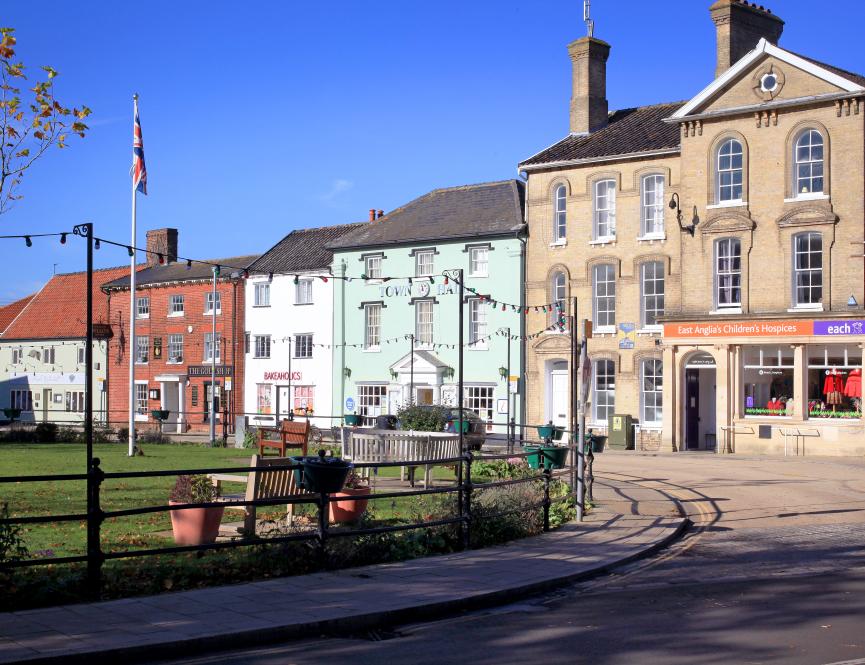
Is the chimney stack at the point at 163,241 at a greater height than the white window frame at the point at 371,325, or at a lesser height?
greater

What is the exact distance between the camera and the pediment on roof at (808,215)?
33.0 m

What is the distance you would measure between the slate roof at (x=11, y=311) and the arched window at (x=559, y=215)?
42.0 meters

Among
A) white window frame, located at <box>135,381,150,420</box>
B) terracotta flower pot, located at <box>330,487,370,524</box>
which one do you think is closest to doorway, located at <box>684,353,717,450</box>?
terracotta flower pot, located at <box>330,487,370,524</box>

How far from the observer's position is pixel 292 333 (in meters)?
50.4

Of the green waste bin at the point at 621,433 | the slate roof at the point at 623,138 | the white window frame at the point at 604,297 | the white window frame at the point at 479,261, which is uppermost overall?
the slate roof at the point at 623,138

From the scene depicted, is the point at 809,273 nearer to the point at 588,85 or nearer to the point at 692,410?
the point at 692,410

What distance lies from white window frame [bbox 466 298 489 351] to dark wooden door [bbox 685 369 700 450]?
9.15 metres

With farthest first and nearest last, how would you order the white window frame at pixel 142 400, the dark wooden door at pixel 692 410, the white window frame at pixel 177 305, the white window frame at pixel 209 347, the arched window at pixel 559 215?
the white window frame at pixel 142 400
the white window frame at pixel 177 305
the white window frame at pixel 209 347
the arched window at pixel 559 215
the dark wooden door at pixel 692 410

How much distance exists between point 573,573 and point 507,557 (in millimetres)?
1157

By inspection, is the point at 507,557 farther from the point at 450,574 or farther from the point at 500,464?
the point at 500,464

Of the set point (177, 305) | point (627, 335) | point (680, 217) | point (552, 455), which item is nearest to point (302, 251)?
point (177, 305)

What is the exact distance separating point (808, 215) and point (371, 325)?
67.7 feet

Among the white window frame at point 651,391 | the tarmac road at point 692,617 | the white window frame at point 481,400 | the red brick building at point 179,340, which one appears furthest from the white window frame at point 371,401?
the tarmac road at point 692,617

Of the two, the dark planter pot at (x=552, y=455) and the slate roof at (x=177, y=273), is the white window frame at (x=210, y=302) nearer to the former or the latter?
the slate roof at (x=177, y=273)
